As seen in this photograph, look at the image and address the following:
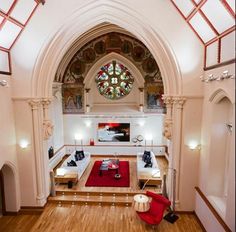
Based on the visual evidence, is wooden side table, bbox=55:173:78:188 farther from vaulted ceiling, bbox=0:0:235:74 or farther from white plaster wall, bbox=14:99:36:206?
vaulted ceiling, bbox=0:0:235:74

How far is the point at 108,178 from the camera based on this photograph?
921cm

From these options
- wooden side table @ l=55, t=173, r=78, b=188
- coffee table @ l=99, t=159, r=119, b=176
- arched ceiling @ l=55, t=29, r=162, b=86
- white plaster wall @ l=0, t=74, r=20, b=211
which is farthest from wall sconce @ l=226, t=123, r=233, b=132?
white plaster wall @ l=0, t=74, r=20, b=211

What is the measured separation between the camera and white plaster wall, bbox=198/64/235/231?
4.44 m

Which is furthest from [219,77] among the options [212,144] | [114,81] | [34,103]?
[114,81]

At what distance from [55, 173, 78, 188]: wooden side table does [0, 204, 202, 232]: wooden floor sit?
3.66ft

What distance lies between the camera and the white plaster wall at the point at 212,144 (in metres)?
4.44

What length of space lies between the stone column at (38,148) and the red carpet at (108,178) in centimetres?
201

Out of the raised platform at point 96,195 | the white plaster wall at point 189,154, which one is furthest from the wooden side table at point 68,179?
the white plaster wall at point 189,154

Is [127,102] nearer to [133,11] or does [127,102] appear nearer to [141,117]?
[141,117]

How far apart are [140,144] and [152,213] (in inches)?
231

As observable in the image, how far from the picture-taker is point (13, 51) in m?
6.58

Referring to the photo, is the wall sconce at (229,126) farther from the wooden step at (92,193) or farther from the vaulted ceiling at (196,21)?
the wooden step at (92,193)

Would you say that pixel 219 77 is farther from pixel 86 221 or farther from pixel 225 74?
pixel 86 221

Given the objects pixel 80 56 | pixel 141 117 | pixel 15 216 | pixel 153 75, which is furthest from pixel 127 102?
pixel 15 216
